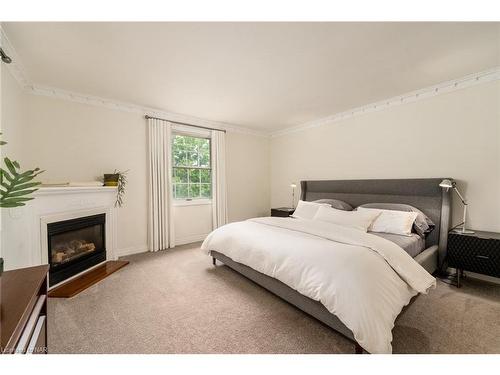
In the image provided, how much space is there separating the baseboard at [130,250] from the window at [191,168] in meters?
1.07

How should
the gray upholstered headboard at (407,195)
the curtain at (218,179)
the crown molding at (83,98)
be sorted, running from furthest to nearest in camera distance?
the curtain at (218,179) → the gray upholstered headboard at (407,195) → the crown molding at (83,98)

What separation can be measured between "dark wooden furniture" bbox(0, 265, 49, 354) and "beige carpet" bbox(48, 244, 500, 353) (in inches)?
→ 23.7

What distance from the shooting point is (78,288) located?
2410 millimetres

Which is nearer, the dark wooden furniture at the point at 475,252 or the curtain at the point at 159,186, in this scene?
the dark wooden furniture at the point at 475,252

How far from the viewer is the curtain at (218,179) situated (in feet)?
14.6

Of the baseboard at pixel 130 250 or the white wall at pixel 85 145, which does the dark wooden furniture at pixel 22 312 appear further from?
the baseboard at pixel 130 250

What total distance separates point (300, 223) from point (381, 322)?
1.42m

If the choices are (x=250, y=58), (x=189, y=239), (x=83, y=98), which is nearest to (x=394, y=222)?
(x=250, y=58)

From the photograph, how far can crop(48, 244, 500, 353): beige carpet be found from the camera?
159 centimetres

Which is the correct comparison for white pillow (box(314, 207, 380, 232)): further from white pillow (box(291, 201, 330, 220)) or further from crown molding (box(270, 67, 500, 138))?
crown molding (box(270, 67, 500, 138))

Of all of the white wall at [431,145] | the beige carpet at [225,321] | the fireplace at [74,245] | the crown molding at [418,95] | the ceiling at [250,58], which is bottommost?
the beige carpet at [225,321]

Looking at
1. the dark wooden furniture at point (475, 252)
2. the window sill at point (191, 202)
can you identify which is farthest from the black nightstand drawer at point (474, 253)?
the window sill at point (191, 202)

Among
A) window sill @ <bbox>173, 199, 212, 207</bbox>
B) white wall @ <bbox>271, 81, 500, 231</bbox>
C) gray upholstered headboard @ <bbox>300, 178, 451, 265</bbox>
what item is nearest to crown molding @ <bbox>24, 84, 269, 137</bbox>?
window sill @ <bbox>173, 199, 212, 207</bbox>
